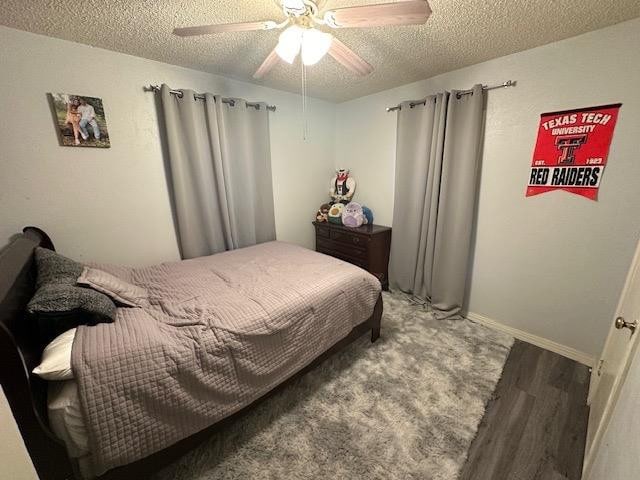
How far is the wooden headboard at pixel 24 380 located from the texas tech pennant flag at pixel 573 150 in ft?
9.79

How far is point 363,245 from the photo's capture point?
113 inches

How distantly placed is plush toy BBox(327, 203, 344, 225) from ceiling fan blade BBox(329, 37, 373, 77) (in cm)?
172

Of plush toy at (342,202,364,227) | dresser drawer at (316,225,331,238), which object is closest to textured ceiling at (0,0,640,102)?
plush toy at (342,202,364,227)

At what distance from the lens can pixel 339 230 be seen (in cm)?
307

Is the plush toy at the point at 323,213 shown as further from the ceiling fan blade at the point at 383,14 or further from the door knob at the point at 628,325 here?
the door knob at the point at 628,325

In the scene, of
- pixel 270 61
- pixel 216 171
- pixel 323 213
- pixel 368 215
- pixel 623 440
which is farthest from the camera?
pixel 323 213

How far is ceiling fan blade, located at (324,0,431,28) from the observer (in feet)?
3.29

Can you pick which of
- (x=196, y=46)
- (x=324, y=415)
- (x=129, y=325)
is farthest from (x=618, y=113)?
→ (x=129, y=325)

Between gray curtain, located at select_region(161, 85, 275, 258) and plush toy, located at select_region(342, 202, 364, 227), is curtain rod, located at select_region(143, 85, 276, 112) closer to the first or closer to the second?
gray curtain, located at select_region(161, 85, 275, 258)

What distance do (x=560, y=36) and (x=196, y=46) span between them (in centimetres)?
249

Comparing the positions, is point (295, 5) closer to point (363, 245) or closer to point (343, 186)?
point (363, 245)

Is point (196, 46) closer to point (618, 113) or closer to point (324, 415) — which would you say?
point (324, 415)

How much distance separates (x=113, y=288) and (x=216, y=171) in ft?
4.45

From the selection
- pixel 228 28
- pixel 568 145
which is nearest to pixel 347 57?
pixel 228 28
